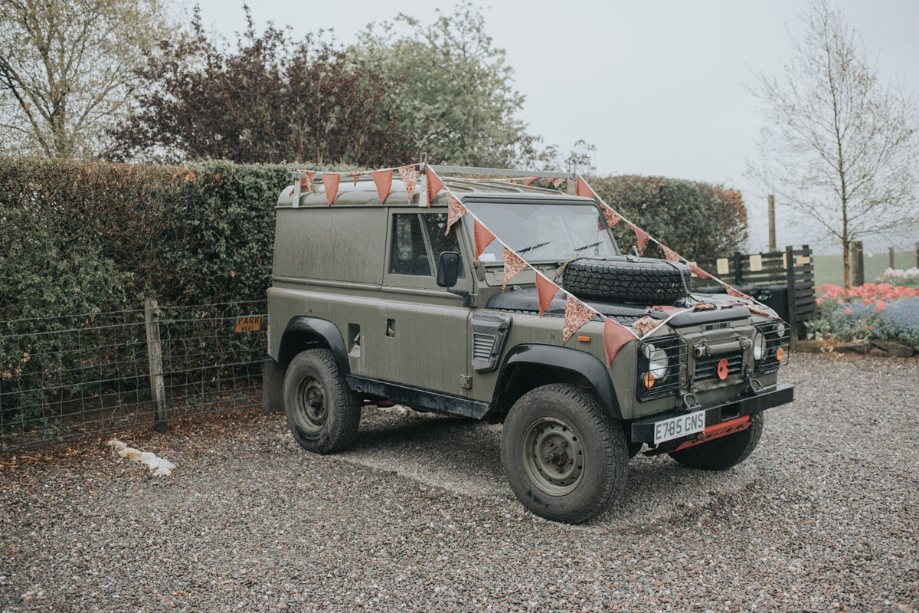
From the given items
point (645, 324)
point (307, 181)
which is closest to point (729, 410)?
point (645, 324)

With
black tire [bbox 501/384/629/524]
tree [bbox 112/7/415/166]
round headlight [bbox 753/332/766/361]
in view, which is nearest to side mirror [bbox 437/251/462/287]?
black tire [bbox 501/384/629/524]

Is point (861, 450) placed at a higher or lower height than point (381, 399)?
lower

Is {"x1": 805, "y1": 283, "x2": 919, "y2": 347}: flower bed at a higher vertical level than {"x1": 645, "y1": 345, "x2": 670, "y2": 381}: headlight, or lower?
lower

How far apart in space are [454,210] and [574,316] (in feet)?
4.07

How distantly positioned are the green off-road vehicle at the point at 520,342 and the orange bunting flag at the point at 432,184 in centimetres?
8

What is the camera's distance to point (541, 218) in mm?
5781

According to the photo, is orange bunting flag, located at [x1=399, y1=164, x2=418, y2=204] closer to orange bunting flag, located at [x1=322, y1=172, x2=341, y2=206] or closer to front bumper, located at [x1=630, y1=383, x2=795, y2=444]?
orange bunting flag, located at [x1=322, y1=172, x2=341, y2=206]

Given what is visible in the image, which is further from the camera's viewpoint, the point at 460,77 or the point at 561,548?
the point at 460,77

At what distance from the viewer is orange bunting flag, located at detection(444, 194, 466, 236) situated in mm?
5199

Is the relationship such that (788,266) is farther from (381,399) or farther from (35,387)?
(35,387)

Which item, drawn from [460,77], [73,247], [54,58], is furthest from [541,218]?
[460,77]

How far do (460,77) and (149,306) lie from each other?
44.4ft

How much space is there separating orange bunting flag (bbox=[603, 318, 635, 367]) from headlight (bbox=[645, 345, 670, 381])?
0.13 m

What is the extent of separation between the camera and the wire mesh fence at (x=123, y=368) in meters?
6.73
